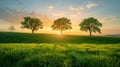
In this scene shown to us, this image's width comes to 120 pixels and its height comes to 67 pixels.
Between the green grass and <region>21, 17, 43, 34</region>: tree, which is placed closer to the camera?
the green grass

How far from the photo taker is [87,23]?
82.9 m

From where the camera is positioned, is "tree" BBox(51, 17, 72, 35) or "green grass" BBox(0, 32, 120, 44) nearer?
"green grass" BBox(0, 32, 120, 44)

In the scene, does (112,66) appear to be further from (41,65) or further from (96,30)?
(96,30)

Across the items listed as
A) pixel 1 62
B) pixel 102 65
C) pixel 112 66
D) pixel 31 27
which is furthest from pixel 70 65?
pixel 31 27

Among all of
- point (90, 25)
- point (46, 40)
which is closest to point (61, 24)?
point (90, 25)

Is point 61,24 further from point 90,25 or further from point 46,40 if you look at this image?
point 46,40

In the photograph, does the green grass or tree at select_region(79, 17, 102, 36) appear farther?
tree at select_region(79, 17, 102, 36)

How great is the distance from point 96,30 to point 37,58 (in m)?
78.3

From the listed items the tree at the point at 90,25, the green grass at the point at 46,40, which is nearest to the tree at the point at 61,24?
the tree at the point at 90,25

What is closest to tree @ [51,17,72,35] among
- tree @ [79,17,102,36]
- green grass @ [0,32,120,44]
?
tree @ [79,17,102,36]

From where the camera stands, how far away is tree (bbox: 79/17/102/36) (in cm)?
8181

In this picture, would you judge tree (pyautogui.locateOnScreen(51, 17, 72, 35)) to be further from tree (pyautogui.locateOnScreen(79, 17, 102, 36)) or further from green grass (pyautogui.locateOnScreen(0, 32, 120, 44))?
green grass (pyautogui.locateOnScreen(0, 32, 120, 44))

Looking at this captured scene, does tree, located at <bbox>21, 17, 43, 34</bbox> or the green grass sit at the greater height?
tree, located at <bbox>21, 17, 43, 34</bbox>

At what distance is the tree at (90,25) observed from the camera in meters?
81.8
